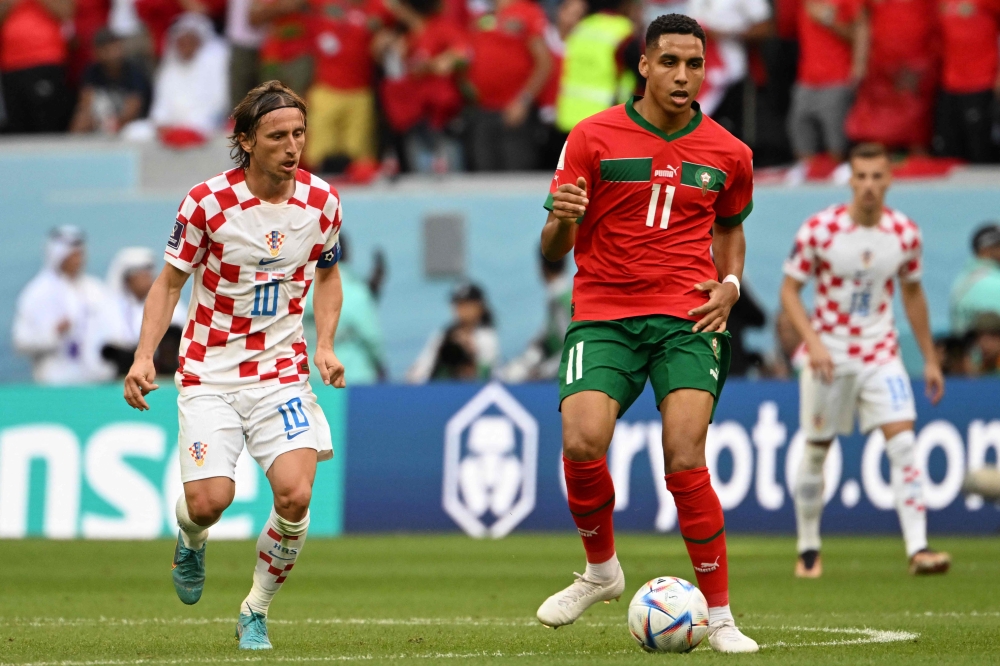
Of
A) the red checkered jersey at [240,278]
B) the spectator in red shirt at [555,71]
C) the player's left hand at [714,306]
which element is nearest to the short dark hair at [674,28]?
the player's left hand at [714,306]

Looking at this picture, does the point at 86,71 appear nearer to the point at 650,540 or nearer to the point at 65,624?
the point at 650,540

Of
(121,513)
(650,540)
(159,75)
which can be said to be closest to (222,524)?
(121,513)

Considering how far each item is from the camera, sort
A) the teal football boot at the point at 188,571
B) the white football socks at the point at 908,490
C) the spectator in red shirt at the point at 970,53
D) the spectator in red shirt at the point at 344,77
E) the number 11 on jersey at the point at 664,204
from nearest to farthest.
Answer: the number 11 on jersey at the point at 664,204
the teal football boot at the point at 188,571
the white football socks at the point at 908,490
the spectator in red shirt at the point at 970,53
the spectator in red shirt at the point at 344,77

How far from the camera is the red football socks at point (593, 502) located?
6.80 metres

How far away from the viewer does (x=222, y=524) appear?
13852 mm

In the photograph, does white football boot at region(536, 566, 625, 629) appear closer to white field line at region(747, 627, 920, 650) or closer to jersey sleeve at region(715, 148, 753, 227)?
white field line at region(747, 627, 920, 650)

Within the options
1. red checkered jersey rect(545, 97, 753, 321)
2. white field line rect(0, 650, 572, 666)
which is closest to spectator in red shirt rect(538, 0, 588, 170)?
red checkered jersey rect(545, 97, 753, 321)

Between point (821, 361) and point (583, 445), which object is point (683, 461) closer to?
point (583, 445)

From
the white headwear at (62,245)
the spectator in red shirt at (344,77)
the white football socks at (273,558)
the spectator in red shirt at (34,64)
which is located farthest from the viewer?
the spectator in red shirt at (34,64)

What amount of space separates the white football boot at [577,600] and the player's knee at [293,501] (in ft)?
3.75

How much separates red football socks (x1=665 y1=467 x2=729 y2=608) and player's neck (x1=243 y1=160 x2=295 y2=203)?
6.47ft

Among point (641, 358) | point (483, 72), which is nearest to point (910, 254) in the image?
point (641, 358)

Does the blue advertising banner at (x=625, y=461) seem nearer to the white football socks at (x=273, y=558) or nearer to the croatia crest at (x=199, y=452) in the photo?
the white football socks at (x=273, y=558)

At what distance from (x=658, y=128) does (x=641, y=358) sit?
0.95 m
